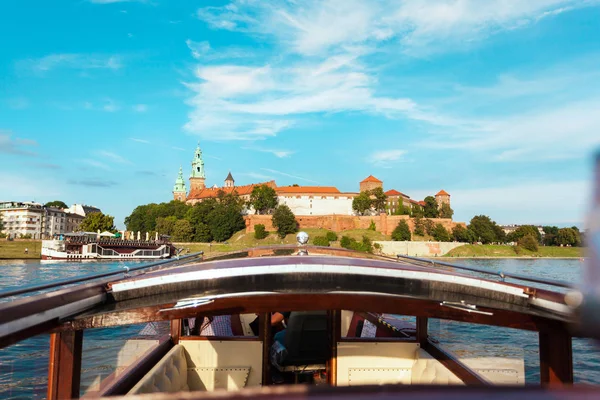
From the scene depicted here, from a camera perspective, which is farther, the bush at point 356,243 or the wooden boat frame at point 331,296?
the bush at point 356,243

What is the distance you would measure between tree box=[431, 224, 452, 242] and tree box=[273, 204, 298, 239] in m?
19.9

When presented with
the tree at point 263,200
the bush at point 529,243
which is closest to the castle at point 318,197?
the tree at point 263,200

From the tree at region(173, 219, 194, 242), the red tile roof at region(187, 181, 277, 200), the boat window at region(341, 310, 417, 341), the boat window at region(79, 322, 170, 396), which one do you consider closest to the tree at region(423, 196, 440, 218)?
the red tile roof at region(187, 181, 277, 200)

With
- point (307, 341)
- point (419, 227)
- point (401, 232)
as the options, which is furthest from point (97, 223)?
point (307, 341)

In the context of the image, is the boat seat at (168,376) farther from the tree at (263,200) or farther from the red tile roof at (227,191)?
the red tile roof at (227,191)

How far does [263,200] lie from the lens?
71062mm

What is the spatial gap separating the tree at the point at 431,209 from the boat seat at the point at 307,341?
76.5 m

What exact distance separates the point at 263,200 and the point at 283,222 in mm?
8290

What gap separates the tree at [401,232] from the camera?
63594 millimetres

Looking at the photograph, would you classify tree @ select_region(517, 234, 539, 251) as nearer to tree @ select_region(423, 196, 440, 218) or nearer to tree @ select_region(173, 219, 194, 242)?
tree @ select_region(423, 196, 440, 218)

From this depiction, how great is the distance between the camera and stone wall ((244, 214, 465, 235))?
66875 millimetres

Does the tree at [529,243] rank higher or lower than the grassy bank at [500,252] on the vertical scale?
higher

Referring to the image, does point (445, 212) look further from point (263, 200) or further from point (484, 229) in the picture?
point (263, 200)

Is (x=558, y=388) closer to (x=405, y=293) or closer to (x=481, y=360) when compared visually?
(x=405, y=293)
